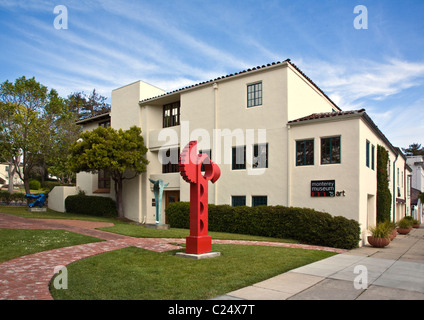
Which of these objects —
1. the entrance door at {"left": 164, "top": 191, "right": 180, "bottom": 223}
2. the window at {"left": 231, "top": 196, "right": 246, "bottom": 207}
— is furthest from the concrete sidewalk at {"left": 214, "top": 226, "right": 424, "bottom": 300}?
the entrance door at {"left": 164, "top": 191, "right": 180, "bottom": 223}

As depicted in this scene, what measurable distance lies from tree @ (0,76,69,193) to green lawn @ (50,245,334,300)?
1958 cm

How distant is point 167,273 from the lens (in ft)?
23.9

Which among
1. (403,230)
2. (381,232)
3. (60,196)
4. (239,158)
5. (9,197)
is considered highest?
(239,158)

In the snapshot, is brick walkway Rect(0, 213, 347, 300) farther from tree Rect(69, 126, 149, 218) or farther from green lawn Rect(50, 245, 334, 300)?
tree Rect(69, 126, 149, 218)

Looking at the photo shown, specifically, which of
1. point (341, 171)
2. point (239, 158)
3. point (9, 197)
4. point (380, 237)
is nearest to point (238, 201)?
point (239, 158)

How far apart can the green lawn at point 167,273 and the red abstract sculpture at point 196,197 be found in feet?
1.80

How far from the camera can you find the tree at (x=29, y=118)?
24.9m

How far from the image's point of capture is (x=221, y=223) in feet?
53.8

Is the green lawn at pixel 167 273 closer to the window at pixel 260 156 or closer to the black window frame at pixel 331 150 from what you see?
the black window frame at pixel 331 150

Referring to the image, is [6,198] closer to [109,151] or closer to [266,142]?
[109,151]

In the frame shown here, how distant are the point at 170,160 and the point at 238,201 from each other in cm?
639

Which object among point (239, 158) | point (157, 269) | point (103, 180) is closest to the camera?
point (157, 269)

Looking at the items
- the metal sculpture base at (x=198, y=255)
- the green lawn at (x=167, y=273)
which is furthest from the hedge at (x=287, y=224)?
the metal sculpture base at (x=198, y=255)

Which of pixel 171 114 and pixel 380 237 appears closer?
pixel 380 237
